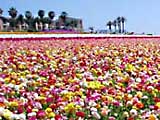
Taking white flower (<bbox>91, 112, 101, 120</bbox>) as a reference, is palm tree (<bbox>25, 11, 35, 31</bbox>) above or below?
above

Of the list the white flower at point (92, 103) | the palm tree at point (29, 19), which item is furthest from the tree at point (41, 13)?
the white flower at point (92, 103)

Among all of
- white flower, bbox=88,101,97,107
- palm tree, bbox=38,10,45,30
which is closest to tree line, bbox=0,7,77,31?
palm tree, bbox=38,10,45,30

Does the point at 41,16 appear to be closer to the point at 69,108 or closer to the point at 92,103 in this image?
the point at 92,103

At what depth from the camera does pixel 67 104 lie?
13.6ft

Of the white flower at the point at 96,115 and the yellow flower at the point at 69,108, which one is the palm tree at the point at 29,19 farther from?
the white flower at the point at 96,115

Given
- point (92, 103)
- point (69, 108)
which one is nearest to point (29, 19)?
point (92, 103)

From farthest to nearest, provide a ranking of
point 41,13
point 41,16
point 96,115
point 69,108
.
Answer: point 41,16, point 41,13, point 69,108, point 96,115

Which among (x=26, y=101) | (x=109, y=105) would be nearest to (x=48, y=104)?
(x=26, y=101)

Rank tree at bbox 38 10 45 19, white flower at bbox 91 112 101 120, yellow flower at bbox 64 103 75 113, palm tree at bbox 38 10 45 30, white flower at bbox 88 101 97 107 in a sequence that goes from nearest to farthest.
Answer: white flower at bbox 91 112 101 120 < yellow flower at bbox 64 103 75 113 < white flower at bbox 88 101 97 107 < palm tree at bbox 38 10 45 30 < tree at bbox 38 10 45 19

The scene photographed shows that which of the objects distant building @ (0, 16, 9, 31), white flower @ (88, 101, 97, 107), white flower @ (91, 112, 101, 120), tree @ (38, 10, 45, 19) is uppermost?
tree @ (38, 10, 45, 19)

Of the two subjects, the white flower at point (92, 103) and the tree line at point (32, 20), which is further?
the tree line at point (32, 20)

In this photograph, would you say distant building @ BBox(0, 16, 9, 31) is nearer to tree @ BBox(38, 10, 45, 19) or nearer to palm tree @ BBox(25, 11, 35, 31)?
palm tree @ BBox(25, 11, 35, 31)

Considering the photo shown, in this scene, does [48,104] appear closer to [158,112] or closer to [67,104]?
[67,104]

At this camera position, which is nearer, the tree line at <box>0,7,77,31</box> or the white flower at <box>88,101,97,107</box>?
the white flower at <box>88,101,97,107</box>
